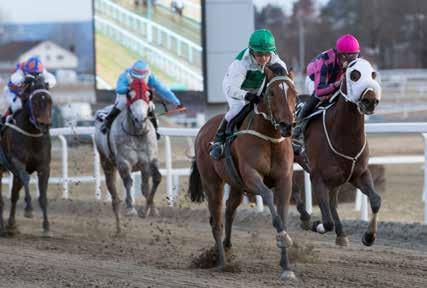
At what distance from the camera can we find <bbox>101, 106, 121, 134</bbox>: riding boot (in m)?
12.4

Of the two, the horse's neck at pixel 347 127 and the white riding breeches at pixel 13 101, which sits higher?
the white riding breeches at pixel 13 101

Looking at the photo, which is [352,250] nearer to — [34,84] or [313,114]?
[313,114]

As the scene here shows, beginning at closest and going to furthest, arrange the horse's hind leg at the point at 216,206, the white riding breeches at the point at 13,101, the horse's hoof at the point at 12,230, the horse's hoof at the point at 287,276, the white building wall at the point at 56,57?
the horse's hoof at the point at 287,276 → the horse's hind leg at the point at 216,206 → the horse's hoof at the point at 12,230 → the white riding breeches at the point at 13,101 → the white building wall at the point at 56,57

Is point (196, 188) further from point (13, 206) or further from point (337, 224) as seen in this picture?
point (13, 206)

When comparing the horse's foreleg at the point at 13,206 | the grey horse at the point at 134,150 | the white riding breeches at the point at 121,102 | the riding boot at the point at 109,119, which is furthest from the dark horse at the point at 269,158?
the riding boot at the point at 109,119

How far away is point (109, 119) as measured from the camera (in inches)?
493

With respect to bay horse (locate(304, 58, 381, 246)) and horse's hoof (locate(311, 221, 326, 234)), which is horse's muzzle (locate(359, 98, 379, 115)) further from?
horse's hoof (locate(311, 221, 326, 234))

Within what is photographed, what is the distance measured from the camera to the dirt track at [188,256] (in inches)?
288

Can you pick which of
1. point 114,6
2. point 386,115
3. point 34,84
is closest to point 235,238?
point 34,84

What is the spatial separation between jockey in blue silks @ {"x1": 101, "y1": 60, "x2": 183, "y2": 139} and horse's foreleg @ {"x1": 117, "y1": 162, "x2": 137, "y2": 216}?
0.70 meters

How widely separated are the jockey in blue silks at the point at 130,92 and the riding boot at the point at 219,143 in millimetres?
3958

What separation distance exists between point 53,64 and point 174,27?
96.6 metres

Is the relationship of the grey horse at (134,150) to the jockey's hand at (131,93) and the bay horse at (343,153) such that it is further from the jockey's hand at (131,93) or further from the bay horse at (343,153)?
the bay horse at (343,153)

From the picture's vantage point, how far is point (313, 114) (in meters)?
8.76
